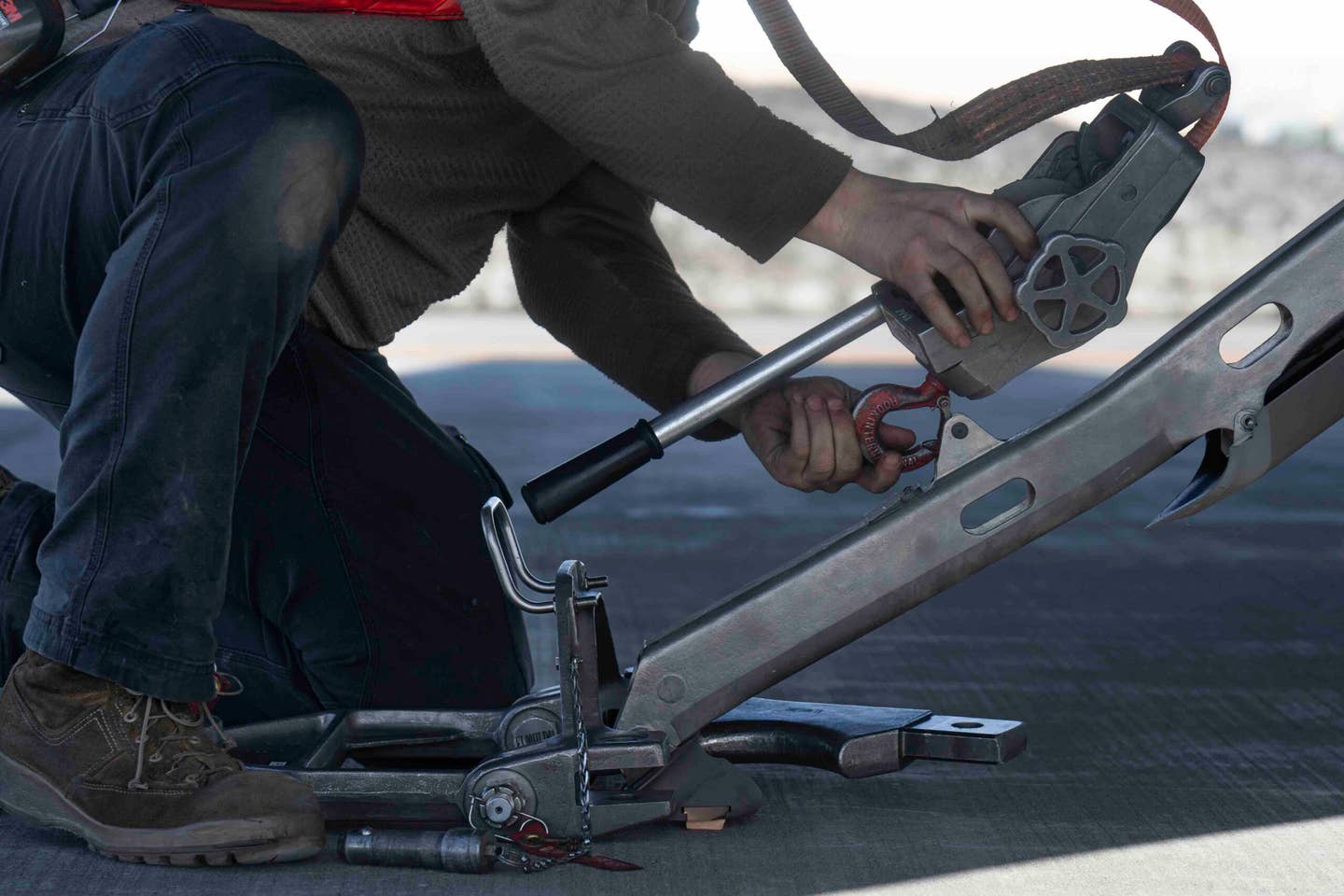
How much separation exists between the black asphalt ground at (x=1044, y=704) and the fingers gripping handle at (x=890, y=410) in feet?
1.22

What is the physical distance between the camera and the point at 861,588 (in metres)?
1.61

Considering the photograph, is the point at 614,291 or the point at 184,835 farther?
the point at 614,291

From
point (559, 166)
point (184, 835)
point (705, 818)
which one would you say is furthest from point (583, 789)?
point (559, 166)

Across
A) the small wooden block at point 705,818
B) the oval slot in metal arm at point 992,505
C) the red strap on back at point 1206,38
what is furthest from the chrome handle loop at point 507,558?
the red strap on back at point 1206,38

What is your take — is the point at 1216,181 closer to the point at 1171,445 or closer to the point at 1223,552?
the point at 1223,552

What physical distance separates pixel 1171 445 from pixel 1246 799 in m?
0.43

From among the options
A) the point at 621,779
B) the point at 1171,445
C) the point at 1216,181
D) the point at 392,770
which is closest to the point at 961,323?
the point at 1171,445

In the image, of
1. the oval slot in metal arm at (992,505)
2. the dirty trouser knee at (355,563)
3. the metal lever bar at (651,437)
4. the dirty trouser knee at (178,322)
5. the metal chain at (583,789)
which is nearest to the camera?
the dirty trouser knee at (178,322)

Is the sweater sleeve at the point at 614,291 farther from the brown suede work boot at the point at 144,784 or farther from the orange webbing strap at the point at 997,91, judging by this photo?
the brown suede work boot at the point at 144,784

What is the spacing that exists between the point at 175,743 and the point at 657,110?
2.45 feet

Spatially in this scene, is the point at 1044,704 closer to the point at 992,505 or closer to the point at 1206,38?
the point at 1206,38

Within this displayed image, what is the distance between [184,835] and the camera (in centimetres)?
149

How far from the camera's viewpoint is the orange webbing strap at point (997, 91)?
158 cm

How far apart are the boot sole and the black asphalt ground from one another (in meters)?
0.02
